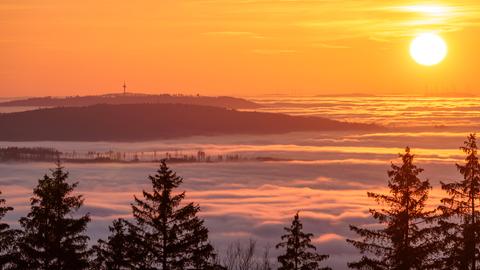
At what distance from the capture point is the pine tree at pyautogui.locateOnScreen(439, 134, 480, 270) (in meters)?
27.8

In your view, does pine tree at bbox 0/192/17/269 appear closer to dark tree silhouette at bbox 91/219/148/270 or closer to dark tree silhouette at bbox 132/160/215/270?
dark tree silhouette at bbox 91/219/148/270

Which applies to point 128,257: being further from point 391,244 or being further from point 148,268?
point 391,244

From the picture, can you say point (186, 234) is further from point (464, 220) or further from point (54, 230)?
point (464, 220)

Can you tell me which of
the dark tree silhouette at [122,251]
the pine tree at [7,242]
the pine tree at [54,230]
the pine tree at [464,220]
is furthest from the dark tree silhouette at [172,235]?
the pine tree at [464,220]

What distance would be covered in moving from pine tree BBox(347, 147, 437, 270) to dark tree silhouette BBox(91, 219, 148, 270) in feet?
26.4

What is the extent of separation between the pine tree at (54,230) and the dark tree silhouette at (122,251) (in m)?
1.17

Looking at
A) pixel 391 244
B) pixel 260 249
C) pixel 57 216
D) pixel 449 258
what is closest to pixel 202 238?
pixel 57 216

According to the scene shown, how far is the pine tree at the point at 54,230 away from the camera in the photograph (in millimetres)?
27766

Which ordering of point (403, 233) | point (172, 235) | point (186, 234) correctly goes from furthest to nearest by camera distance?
point (403, 233), point (186, 234), point (172, 235)

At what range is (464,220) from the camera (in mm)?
28203

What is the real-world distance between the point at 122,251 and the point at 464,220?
13451 mm

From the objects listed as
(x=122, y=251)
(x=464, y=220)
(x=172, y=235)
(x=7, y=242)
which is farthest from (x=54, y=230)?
Result: (x=464, y=220)

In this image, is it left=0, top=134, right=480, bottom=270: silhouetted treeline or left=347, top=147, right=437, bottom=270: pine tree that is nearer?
left=0, top=134, right=480, bottom=270: silhouetted treeline

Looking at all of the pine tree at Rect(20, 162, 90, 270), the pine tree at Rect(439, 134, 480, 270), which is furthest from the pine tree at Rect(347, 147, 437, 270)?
the pine tree at Rect(20, 162, 90, 270)
